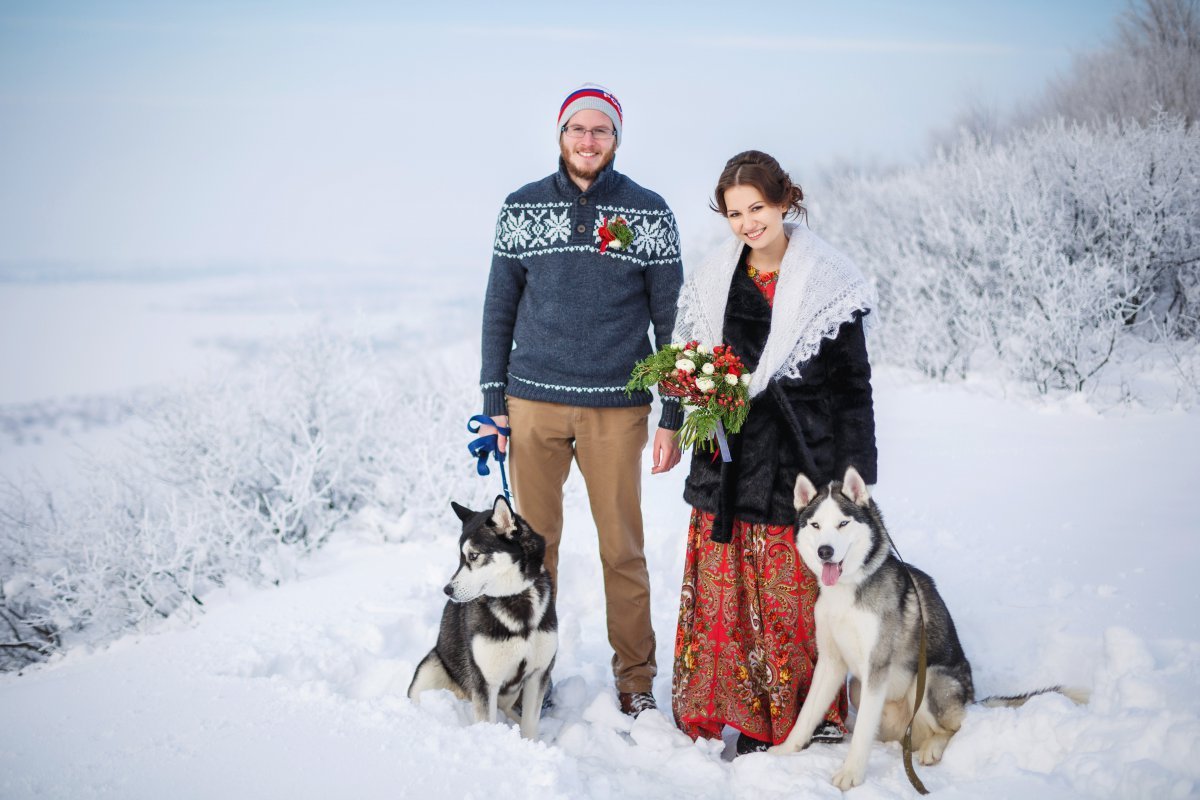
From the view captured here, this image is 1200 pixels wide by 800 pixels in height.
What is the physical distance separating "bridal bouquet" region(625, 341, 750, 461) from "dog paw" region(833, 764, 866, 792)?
4.13ft

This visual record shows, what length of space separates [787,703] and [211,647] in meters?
2.93

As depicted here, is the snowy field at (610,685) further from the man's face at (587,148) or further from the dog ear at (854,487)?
the man's face at (587,148)

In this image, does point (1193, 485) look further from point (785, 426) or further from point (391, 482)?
point (391, 482)

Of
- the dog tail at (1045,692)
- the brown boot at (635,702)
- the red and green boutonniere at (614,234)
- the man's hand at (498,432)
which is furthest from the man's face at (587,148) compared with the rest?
the dog tail at (1045,692)

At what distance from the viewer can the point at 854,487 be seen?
2.73m

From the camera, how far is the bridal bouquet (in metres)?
2.78

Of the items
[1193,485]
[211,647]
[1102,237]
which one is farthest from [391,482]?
[1102,237]

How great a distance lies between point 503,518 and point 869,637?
5.03 ft

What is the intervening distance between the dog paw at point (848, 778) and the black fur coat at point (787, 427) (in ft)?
3.08

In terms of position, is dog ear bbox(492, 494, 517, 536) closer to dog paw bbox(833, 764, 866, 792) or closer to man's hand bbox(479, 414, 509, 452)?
man's hand bbox(479, 414, 509, 452)

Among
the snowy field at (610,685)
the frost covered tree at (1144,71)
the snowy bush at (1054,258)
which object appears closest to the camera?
the snowy field at (610,685)

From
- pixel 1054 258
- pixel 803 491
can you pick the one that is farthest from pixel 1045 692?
pixel 1054 258

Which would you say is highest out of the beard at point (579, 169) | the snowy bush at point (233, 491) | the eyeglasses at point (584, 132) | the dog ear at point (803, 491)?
the eyeglasses at point (584, 132)

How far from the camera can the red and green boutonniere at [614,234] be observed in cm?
323
